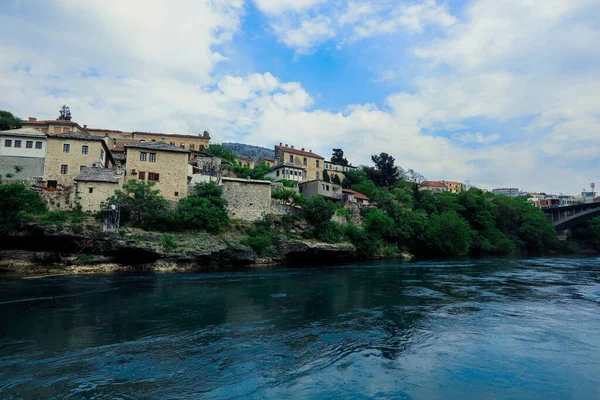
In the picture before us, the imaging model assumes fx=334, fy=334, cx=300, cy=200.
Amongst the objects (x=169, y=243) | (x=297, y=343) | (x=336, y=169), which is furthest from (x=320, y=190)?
(x=297, y=343)

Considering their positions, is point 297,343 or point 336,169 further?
point 336,169

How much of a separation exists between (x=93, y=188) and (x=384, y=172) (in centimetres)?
4989

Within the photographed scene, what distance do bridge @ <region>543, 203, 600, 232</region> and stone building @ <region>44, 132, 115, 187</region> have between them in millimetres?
77704

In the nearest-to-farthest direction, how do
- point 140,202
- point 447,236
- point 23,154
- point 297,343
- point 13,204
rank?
1. point 297,343
2. point 13,204
3. point 140,202
4. point 23,154
5. point 447,236

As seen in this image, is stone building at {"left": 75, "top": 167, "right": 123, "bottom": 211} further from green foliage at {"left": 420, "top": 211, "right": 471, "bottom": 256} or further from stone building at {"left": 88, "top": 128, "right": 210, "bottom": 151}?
green foliage at {"left": 420, "top": 211, "right": 471, "bottom": 256}

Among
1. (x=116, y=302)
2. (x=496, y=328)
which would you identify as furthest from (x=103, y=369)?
(x=496, y=328)

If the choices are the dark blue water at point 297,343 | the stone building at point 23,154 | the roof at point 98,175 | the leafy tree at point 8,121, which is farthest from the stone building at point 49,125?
the dark blue water at point 297,343

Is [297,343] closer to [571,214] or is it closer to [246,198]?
[246,198]

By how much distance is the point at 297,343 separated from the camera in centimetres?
1008

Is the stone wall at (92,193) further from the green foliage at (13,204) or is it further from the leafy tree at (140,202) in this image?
the green foliage at (13,204)

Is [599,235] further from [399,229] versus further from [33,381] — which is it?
[33,381]

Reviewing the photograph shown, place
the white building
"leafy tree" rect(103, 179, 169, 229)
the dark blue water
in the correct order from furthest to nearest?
the white building → "leafy tree" rect(103, 179, 169, 229) → the dark blue water

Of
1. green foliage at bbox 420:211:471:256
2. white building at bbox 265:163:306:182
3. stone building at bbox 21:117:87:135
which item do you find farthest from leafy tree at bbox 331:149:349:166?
stone building at bbox 21:117:87:135

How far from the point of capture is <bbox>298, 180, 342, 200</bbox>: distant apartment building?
47.8 metres
